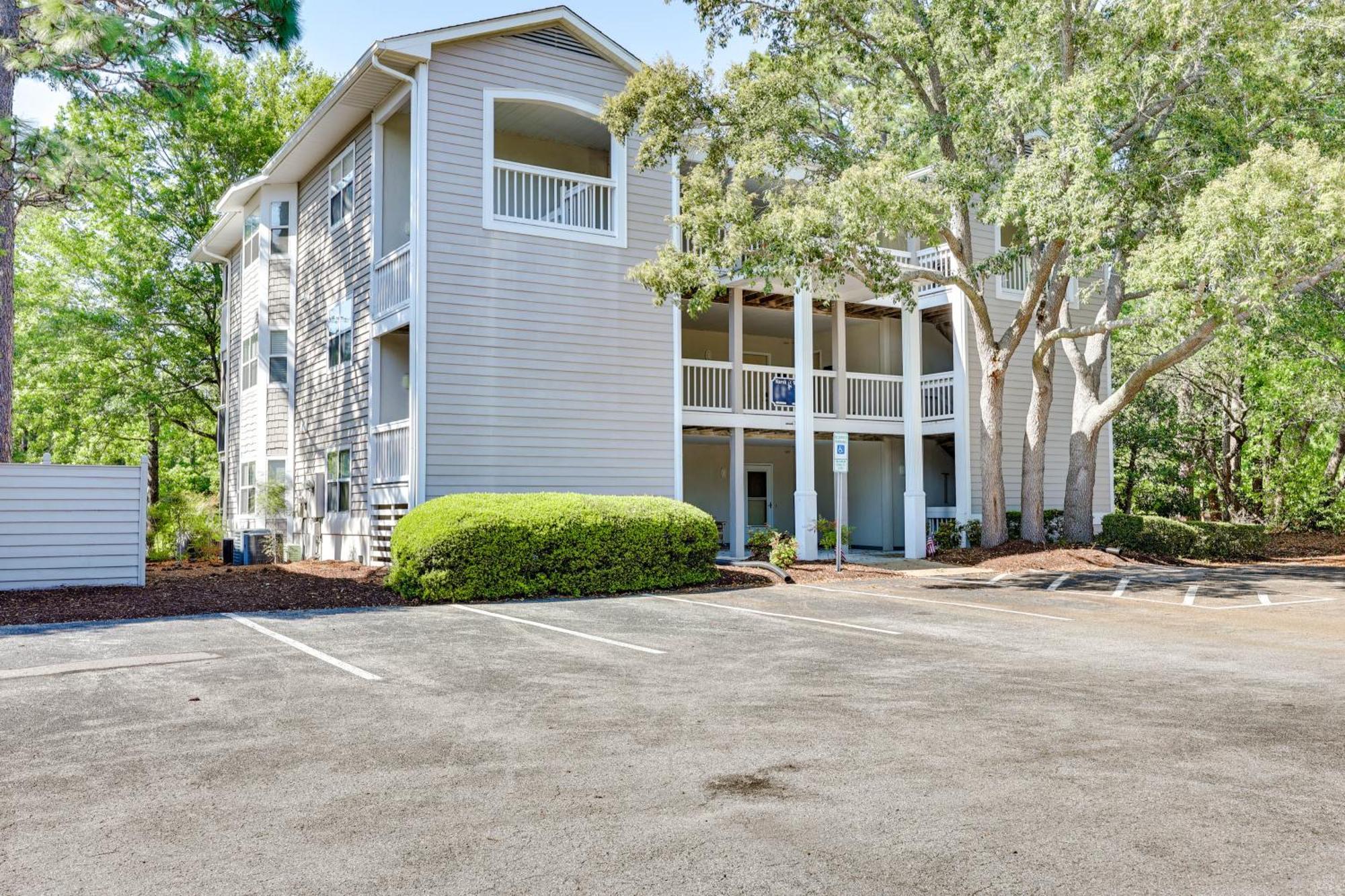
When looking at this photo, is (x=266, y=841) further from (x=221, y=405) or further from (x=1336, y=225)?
(x=221, y=405)

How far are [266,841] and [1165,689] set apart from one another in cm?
581

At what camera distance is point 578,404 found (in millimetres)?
16047

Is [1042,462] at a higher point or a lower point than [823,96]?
lower

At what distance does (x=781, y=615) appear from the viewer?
1097 cm

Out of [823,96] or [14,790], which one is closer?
[14,790]

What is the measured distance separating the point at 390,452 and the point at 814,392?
29.2 ft

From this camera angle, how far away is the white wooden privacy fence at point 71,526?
1219 cm

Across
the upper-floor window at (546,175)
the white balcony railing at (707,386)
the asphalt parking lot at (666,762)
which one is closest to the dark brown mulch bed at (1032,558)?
the white balcony railing at (707,386)

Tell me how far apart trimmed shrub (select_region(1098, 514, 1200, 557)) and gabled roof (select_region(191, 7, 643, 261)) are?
41.4 feet

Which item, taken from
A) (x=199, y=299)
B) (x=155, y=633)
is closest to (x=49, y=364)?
(x=199, y=299)

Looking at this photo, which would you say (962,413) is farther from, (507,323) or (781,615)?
(781,615)

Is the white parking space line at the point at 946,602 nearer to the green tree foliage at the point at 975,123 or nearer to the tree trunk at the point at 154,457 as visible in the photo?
the green tree foliage at the point at 975,123

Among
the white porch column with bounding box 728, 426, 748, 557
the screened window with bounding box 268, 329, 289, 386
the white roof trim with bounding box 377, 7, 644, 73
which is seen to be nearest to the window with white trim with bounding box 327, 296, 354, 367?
the screened window with bounding box 268, 329, 289, 386

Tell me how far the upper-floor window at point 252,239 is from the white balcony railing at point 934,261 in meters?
14.4
